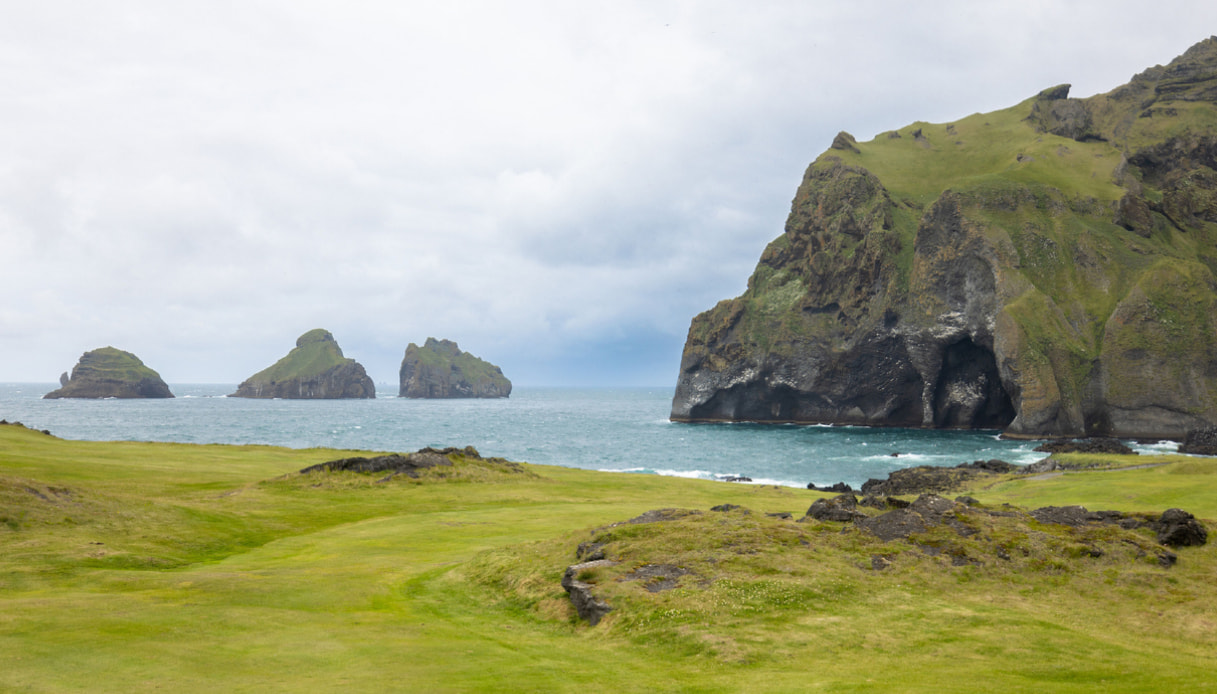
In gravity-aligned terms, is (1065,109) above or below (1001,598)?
above

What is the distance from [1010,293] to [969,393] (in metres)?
23.7

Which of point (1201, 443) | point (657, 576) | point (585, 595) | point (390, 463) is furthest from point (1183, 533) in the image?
point (1201, 443)

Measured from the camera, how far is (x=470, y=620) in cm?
1853

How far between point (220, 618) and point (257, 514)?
72.8 ft

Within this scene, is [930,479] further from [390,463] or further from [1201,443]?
[1201,443]

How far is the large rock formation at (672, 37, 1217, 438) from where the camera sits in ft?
399

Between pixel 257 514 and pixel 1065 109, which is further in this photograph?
pixel 1065 109

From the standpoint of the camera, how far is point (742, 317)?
7224 inches

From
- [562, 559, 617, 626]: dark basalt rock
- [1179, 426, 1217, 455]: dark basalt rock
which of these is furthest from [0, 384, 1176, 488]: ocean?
[562, 559, 617, 626]: dark basalt rock

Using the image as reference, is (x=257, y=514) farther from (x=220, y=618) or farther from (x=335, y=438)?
(x=335, y=438)

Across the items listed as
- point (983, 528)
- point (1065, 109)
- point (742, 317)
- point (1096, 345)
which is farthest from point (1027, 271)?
point (983, 528)

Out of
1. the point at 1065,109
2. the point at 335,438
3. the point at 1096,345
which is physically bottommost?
the point at 335,438

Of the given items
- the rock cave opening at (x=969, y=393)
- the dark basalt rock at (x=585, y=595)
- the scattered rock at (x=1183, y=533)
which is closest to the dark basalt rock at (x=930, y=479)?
the scattered rock at (x=1183, y=533)

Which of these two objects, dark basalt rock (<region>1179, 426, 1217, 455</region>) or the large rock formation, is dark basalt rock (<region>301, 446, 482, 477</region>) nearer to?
dark basalt rock (<region>1179, 426, 1217, 455</region>)
